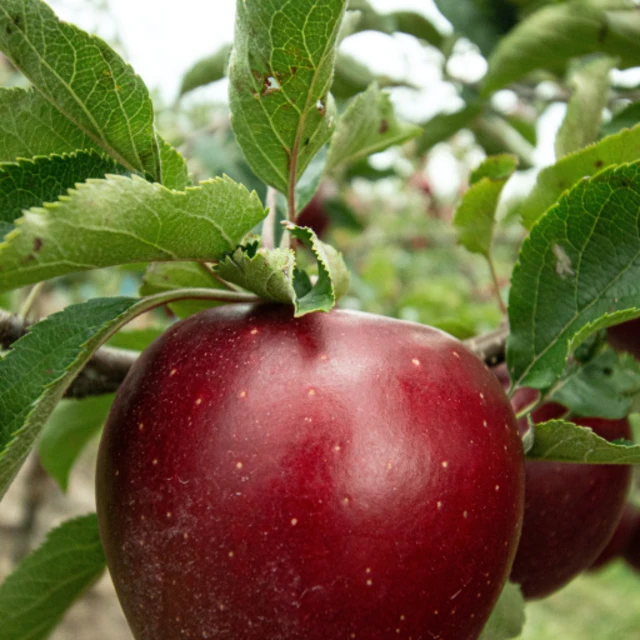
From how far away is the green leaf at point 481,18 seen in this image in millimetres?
1111

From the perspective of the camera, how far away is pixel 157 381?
54cm

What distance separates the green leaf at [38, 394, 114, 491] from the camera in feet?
3.10

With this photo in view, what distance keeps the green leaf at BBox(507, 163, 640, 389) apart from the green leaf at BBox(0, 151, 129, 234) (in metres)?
0.35

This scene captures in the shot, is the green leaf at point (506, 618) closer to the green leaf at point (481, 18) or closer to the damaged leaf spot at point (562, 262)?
the damaged leaf spot at point (562, 262)

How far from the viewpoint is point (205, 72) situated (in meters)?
1.31

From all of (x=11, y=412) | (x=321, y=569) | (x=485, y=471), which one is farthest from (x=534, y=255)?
(x=11, y=412)

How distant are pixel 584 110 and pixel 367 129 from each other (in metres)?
0.24

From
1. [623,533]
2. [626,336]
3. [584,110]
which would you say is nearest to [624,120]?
[584,110]

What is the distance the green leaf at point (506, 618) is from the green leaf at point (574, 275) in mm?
196

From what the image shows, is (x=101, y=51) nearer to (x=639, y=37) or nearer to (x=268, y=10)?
(x=268, y=10)

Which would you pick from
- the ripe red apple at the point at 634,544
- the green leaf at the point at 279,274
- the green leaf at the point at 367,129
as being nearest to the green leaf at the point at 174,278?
the green leaf at the point at 279,274

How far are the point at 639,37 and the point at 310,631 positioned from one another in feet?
2.61

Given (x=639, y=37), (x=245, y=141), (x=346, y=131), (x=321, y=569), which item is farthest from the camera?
(x=639, y=37)

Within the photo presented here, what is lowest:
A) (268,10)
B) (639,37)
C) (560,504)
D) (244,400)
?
(560,504)
